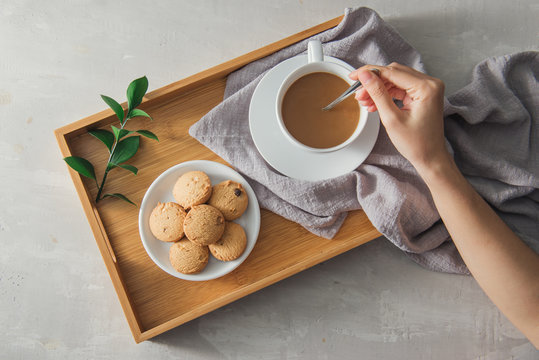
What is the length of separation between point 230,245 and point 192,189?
0.16m

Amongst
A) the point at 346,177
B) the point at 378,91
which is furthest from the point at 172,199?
the point at 378,91

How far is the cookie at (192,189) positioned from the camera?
94 centimetres

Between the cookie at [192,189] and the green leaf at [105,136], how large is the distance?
0.66ft

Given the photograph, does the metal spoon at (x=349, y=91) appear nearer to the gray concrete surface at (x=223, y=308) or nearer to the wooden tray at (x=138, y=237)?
the wooden tray at (x=138, y=237)

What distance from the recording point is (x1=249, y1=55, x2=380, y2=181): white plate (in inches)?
37.4

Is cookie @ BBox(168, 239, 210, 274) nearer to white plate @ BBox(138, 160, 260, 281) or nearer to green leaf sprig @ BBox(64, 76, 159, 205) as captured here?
white plate @ BBox(138, 160, 260, 281)

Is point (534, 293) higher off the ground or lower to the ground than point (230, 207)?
lower

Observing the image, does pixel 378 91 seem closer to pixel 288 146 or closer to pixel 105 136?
pixel 288 146

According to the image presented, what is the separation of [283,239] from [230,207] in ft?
0.54

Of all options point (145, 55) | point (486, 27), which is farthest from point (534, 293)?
point (145, 55)

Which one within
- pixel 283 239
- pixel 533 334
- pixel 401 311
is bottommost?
pixel 401 311

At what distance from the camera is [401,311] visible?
110 centimetres

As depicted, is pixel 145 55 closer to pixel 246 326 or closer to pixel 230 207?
pixel 230 207

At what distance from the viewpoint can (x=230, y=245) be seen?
931 mm
